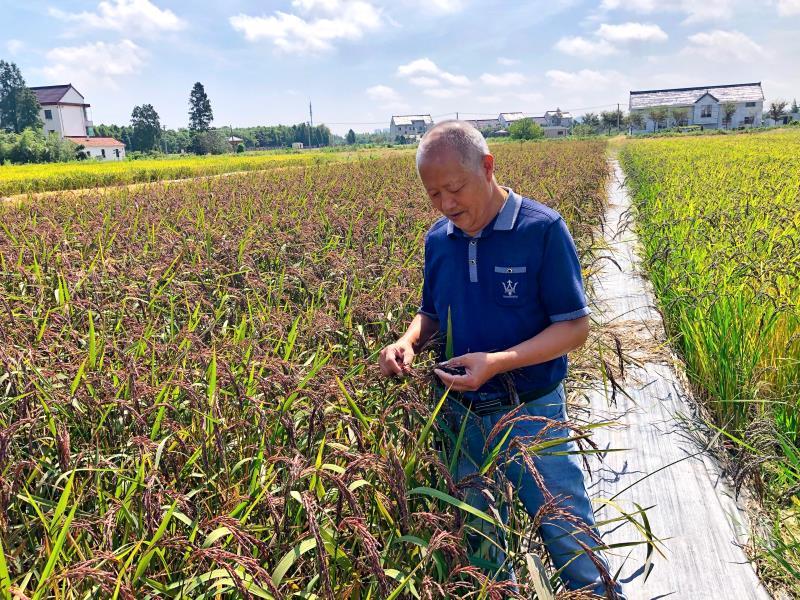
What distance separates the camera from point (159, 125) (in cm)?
8294

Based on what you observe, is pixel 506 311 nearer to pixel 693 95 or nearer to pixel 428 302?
pixel 428 302

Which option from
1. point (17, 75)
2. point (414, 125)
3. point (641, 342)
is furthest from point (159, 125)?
point (641, 342)

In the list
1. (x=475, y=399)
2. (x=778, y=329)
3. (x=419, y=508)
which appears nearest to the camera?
(x=419, y=508)

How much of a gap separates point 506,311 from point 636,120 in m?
91.5

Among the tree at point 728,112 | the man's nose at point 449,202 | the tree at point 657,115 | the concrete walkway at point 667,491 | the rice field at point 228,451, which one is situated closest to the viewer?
the rice field at point 228,451

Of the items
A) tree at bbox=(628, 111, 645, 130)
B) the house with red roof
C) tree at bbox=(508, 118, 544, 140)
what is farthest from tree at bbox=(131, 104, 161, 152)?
tree at bbox=(628, 111, 645, 130)

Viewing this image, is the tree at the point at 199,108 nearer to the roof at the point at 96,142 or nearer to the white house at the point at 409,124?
the roof at the point at 96,142

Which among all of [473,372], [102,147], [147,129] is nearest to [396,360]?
[473,372]

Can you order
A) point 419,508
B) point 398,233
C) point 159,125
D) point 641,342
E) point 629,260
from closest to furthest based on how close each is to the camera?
point 419,508
point 641,342
point 398,233
point 629,260
point 159,125

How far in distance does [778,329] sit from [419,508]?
9.82 feet

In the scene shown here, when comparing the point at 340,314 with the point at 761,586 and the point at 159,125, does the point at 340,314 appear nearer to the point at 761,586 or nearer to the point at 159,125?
the point at 761,586

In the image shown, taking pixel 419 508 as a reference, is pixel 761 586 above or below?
below

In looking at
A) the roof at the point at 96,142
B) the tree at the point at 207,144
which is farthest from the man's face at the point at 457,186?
the tree at the point at 207,144

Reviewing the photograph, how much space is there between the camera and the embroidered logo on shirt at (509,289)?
1.85 m
